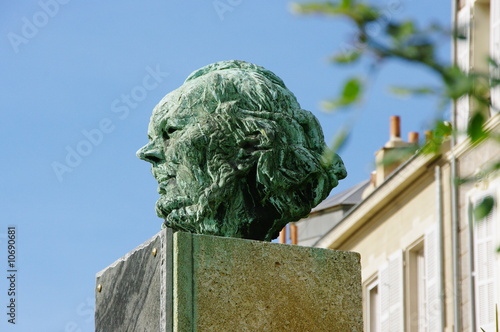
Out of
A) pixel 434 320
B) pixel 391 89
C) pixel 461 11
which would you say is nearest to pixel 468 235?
pixel 434 320

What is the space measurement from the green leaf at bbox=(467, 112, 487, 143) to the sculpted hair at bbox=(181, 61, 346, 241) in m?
2.68

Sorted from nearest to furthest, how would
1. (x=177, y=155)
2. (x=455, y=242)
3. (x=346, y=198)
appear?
(x=177, y=155) < (x=455, y=242) < (x=346, y=198)

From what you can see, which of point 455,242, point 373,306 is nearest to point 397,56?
point 455,242

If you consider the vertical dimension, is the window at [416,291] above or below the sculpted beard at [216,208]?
above

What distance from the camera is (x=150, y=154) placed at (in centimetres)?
567

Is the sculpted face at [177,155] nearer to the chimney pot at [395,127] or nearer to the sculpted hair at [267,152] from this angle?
the sculpted hair at [267,152]

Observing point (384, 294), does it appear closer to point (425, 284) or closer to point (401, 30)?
point (425, 284)

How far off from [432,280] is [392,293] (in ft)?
3.49

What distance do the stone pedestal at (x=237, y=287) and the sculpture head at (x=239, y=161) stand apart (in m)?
0.28

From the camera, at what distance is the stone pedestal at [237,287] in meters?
5.01

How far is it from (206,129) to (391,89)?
2819 millimetres

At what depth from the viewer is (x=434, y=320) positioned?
24797 millimetres

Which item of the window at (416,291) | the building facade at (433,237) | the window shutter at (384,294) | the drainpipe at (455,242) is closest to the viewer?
the building facade at (433,237)

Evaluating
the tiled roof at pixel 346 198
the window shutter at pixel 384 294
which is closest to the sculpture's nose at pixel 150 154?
the window shutter at pixel 384 294
